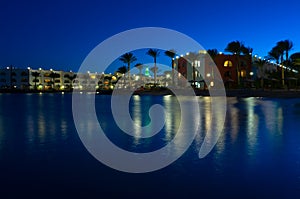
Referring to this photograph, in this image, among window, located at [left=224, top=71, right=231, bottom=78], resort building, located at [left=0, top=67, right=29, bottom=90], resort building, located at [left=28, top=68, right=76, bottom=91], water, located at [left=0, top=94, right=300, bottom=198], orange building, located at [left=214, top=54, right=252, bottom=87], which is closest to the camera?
water, located at [left=0, top=94, right=300, bottom=198]

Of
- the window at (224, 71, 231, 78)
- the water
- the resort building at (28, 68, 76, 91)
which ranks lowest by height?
the water

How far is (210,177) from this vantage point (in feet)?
23.1

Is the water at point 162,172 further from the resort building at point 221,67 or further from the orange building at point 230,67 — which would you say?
the orange building at point 230,67

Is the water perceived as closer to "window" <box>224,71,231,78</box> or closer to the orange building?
the orange building

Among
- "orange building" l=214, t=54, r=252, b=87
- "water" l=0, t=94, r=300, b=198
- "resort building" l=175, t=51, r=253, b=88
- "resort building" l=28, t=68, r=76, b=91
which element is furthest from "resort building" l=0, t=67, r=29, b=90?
"water" l=0, t=94, r=300, b=198

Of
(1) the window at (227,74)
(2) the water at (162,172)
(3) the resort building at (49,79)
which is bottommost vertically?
(2) the water at (162,172)

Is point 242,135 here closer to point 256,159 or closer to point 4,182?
point 256,159

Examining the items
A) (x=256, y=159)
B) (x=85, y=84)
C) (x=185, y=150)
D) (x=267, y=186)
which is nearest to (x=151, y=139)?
(x=185, y=150)

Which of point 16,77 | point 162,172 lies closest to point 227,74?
point 162,172

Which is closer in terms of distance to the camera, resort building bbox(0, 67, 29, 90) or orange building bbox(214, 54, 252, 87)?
orange building bbox(214, 54, 252, 87)

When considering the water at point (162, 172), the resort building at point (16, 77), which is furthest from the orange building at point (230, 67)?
the resort building at point (16, 77)

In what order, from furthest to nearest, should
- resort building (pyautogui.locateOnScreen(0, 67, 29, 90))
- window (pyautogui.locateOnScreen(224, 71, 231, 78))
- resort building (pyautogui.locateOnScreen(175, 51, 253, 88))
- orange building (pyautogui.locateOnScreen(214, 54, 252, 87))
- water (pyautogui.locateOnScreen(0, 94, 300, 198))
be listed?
resort building (pyautogui.locateOnScreen(0, 67, 29, 90)) < window (pyautogui.locateOnScreen(224, 71, 231, 78)) < orange building (pyautogui.locateOnScreen(214, 54, 252, 87)) < resort building (pyautogui.locateOnScreen(175, 51, 253, 88)) < water (pyautogui.locateOnScreen(0, 94, 300, 198))

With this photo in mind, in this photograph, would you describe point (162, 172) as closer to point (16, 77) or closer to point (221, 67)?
point (221, 67)

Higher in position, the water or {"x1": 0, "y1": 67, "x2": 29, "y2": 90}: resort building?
{"x1": 0, "y1": 67, "x2": 29, "y2": 90}: resort building
